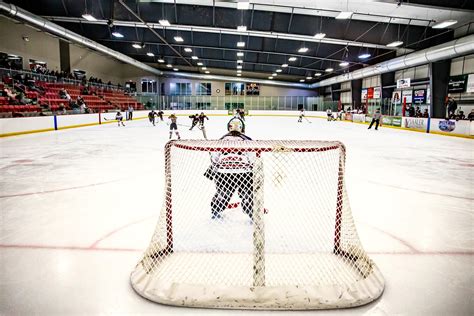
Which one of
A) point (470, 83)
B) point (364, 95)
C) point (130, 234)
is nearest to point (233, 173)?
point (130, 234)

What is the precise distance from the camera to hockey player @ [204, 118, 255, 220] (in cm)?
271

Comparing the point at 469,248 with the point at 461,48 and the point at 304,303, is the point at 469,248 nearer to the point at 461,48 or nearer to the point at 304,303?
the point at 304,303

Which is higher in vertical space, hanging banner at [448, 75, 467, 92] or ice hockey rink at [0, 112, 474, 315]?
hanging banner at [448, 75, 467, 92]

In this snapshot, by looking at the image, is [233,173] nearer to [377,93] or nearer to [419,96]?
[419,96]

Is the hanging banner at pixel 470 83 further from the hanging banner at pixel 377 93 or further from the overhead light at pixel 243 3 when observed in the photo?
the overhead light at pixel 243 3

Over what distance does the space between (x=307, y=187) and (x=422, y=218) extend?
4.97 feet

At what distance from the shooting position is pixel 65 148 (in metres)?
8.48

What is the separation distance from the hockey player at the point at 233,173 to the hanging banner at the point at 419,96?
2070 centimetres

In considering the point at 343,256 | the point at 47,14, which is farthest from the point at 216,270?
the point at 47,14

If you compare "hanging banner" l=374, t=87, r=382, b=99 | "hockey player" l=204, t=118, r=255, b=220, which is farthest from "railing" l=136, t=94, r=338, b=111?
"hockey player" l=204, t=118, r=255, b=220

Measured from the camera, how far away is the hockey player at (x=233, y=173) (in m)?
2.71

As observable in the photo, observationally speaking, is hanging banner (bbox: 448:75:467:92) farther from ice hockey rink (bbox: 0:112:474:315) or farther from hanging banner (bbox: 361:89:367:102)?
ice hockey rink (bbox: 0:112:474:315)

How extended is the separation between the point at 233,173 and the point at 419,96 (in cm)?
2151

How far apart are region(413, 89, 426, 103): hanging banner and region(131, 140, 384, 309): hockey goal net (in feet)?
65.5
